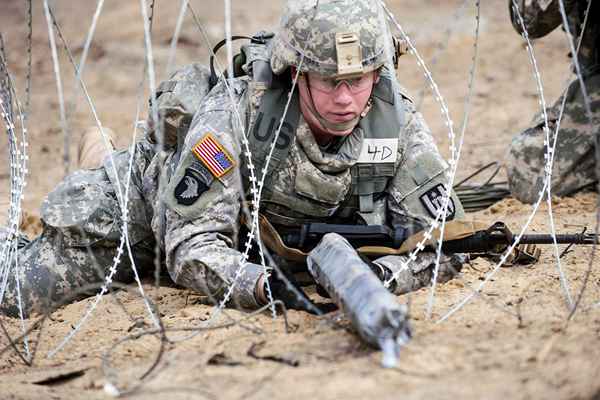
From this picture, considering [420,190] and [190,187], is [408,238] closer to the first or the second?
[420,190]

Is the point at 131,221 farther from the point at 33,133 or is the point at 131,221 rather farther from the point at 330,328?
the point at 33,133

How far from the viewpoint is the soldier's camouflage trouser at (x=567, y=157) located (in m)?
6.57

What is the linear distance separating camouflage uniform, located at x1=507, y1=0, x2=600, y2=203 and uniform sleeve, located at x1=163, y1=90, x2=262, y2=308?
2.64 m

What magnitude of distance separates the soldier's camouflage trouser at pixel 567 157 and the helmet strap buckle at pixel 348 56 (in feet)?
8.51

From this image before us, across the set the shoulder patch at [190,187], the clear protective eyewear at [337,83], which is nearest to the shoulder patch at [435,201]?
the clear protective eyewear at [337,83]

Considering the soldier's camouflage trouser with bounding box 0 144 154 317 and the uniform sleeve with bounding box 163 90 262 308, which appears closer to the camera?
the uniform sleeve with bounding box 163 90 262 308

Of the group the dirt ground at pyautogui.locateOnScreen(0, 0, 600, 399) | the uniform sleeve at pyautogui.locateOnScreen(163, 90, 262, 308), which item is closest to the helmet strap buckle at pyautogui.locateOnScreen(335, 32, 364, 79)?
the uniform sleeve at pyautogui.locateOnScreen(163, 90, 262, 308)

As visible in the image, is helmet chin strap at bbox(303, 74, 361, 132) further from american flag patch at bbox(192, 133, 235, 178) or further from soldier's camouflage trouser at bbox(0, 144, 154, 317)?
soldier's camouflage trouser at bbox(0, 144, 154, 317)

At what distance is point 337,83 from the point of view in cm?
Result: 436

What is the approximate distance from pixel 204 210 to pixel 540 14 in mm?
3075

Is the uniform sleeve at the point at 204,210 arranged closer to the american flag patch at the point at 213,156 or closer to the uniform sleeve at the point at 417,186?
the american flag patch at the point at 213,156

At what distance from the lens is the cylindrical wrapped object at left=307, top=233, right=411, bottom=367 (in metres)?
3.37

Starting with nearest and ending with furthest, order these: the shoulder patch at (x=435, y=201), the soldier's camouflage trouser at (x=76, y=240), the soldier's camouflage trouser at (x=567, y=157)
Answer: the shoulder patch at (x=435, y=201) < the soldier's camouflage trouser at (x=76, y=240) < the soldier's camouflage trouser at (x=567, y=157)

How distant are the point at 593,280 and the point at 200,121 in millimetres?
1903
